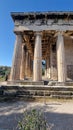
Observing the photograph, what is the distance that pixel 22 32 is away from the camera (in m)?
18.1

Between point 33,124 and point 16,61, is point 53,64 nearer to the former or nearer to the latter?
point 16,61

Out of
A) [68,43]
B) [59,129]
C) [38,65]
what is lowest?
[59,129]

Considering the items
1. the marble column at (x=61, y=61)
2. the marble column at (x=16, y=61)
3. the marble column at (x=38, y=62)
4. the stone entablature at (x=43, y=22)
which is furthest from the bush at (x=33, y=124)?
the stone entablature at (x=43, y=22)

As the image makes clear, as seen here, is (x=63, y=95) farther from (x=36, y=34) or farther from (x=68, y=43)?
(x=68, y=43)

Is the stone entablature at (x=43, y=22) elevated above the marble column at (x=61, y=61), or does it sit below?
above

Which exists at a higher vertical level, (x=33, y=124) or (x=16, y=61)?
(x=16, y=61)

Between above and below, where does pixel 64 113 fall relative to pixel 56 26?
below

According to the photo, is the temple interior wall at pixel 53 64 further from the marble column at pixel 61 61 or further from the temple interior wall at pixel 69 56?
the marble column at pixel 61 61

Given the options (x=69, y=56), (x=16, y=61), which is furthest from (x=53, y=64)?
(x=16, y=61)

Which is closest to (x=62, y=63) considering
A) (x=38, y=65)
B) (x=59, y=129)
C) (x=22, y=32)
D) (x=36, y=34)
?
(x=38, y=65)

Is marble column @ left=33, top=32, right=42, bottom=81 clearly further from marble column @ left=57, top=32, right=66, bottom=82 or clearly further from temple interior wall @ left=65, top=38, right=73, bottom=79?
temple interior wall @ left=65, top=38, right=73, bottom=79

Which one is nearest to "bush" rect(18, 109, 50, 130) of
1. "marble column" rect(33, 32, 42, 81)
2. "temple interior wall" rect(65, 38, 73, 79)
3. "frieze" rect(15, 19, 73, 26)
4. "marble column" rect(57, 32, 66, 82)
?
"marble column" rect(33, 32, 42, 81)

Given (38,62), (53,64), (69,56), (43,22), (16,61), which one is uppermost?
(43,22)

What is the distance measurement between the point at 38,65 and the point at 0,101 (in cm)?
753
